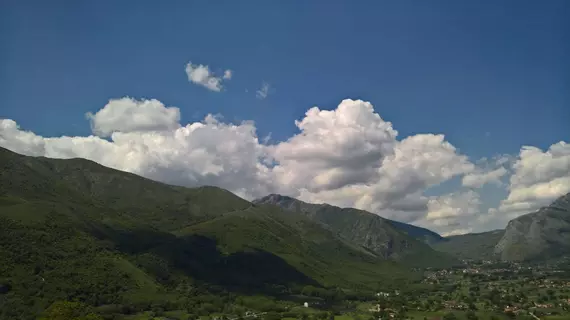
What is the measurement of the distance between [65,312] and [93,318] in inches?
276

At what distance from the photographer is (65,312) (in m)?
117

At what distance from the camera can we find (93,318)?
11806cm
